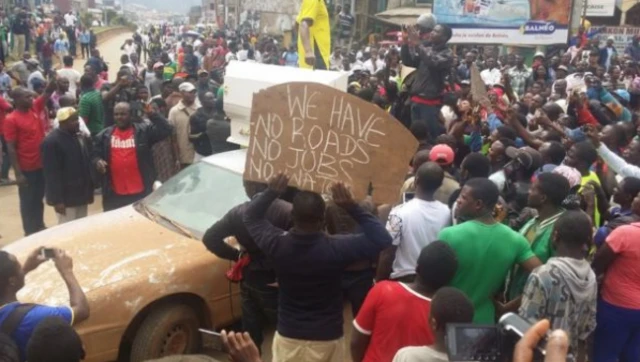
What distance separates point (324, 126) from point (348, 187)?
358mm

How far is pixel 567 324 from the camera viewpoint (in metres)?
3.71

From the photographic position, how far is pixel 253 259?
4.45 metres

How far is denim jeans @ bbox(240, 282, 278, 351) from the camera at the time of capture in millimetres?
4465

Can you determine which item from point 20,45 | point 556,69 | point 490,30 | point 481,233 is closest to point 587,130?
point 481,233

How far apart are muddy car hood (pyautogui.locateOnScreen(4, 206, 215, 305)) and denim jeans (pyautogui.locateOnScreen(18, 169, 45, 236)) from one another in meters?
2.32

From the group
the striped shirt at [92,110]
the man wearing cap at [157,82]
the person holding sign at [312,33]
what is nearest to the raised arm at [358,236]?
the person holding sign at [312,33]

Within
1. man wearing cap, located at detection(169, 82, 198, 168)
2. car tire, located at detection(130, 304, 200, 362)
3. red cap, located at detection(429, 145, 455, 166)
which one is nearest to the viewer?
car tire, located at detection(130, 304, 200, 362)

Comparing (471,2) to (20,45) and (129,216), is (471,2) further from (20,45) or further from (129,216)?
(20,45)

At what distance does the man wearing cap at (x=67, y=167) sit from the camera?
7090 mm

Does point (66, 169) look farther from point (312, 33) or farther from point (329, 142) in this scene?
point (329, 142)

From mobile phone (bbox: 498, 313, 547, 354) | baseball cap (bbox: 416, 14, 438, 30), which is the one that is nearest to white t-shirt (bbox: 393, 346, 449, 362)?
mobile phone (bbox: 498, 313, 547, 354)

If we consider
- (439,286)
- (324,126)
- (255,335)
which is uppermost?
(324,126)

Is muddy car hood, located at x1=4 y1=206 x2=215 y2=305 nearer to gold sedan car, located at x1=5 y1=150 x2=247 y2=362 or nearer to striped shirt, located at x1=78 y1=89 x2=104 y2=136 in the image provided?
gold sedan car, located at x1=5 y1=150 x2=247 y2=362

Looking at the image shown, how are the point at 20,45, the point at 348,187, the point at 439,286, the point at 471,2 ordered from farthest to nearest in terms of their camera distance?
1. the point at 20,45
2. the point at 471,2
3. the point at 348,187
4. the point at 439,286
